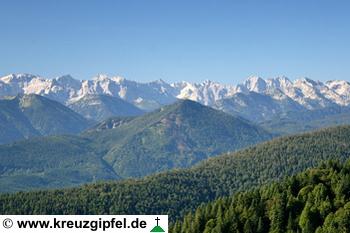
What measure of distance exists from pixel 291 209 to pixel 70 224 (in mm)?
83655

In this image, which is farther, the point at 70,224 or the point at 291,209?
the point at 291,209

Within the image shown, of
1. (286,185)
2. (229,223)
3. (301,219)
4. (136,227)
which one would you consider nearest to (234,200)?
(286,185)

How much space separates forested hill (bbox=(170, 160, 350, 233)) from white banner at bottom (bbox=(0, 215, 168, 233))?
5862cm

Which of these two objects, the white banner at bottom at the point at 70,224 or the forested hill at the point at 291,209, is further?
the forested hill at the point at 291,209

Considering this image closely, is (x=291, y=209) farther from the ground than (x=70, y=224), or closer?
closer

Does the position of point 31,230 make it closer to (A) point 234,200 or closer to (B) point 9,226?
(B) point 9,226

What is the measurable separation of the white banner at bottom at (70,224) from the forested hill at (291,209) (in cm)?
5862

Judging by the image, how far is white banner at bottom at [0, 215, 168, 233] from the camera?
80812mm

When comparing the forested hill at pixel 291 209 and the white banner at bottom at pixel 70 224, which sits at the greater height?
the white banner at bottom at pixel 70 224

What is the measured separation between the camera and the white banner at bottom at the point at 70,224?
8081cm

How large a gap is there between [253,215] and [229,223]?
20.9ft

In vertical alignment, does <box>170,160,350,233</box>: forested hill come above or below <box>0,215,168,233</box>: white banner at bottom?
below

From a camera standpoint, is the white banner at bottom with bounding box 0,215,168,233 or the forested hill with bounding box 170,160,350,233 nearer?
the white banner at bottom with bounding box 0,215,168,233

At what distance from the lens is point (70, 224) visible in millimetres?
81562
